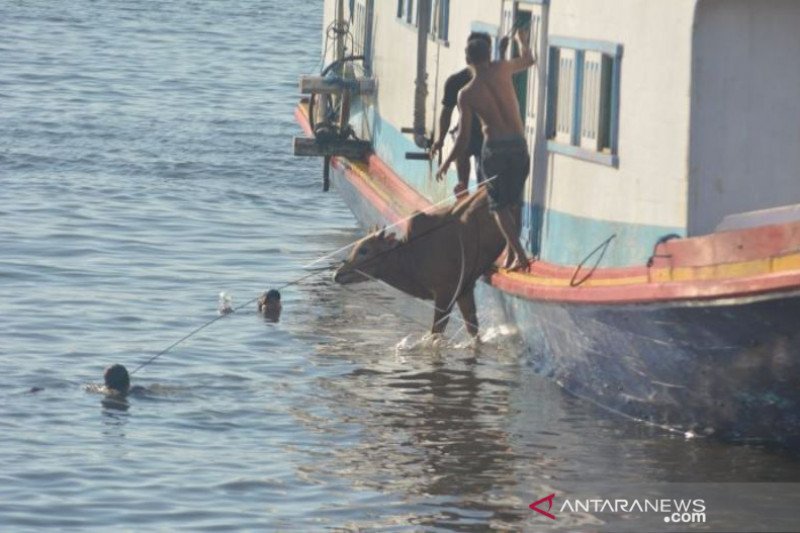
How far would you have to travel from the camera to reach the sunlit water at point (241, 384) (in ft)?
33.8

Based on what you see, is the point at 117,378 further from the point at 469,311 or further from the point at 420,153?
the point at 420,153

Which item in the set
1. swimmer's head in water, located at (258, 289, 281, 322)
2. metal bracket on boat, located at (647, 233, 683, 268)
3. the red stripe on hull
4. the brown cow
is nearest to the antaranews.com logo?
the red stripe on hull

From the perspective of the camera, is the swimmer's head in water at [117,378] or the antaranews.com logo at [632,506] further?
the swimmer's head in water at [117,378]

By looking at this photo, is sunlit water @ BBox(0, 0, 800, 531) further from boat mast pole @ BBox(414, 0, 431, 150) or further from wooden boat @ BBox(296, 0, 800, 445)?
boat mast pole @ BBox(414, 0, 431, 150)

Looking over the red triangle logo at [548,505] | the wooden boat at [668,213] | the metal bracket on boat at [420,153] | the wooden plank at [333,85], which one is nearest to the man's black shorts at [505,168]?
the wooden boat at [668,213]

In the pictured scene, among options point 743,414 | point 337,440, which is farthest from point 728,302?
point 337,440

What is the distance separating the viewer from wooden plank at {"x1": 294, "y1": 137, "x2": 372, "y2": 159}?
1803 centimetres

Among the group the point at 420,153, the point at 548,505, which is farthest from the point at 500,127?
the point at 548,505

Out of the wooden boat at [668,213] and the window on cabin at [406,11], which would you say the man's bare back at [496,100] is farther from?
the window on cabin at [406,11]

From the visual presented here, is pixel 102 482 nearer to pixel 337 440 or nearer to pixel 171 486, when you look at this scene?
pixel 171 486

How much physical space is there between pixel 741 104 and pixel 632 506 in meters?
2.30

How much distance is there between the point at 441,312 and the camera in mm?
13438

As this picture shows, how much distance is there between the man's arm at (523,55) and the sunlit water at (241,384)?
195cm

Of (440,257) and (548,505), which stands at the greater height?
(440,257)
